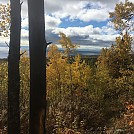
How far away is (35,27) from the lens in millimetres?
4660

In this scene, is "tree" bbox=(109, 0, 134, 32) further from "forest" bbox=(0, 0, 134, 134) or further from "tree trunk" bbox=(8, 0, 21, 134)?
"tree trunk" bbox=(8, 0, 21, 134)

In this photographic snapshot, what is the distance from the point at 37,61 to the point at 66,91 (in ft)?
128

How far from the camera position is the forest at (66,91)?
15.3 ft

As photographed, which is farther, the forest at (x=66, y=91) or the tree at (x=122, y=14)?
the tree at (x=122, y=14)

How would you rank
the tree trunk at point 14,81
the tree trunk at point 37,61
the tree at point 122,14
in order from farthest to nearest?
the tree at point 122,14, the tree trunk at point 14,81, the tree trunk at point 37,61

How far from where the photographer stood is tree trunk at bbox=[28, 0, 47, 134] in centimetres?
462

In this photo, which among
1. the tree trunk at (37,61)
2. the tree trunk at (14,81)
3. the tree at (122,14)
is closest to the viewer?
the tree trunk at (37,61)

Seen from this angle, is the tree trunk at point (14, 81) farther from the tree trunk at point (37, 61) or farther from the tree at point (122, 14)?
the tree at point (122, 14)

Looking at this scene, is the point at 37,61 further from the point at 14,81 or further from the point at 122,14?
the point at 122,14

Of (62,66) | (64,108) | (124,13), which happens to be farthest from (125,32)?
(64,108)

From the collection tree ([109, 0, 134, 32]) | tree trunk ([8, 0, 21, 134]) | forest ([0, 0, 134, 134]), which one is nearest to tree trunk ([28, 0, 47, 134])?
forest ([0, 0, 134, 134])

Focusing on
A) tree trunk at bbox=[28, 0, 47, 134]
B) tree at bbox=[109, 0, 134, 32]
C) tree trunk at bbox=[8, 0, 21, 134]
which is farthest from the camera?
tree at bbox=[109, 0, 134, 32]

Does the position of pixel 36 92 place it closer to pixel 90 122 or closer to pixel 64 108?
pixel 64 108

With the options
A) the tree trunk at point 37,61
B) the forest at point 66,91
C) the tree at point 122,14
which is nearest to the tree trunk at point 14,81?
the forest at point 66,91
